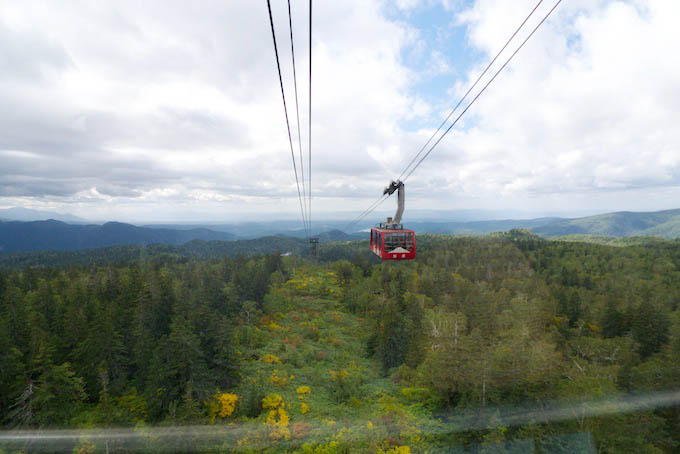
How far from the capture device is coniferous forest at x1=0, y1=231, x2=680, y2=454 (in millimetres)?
17734

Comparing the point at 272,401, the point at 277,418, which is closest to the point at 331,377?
the point at 272,401

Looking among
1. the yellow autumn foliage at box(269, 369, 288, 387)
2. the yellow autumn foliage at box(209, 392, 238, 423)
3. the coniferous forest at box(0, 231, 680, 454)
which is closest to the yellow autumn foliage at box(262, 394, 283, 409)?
the coniferous forest at box(0, 231, 680, 454)

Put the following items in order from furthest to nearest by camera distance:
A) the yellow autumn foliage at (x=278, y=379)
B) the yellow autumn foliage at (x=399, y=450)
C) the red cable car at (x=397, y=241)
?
the yellow autumn foliage at (x=278, y=379) → the yellow autumn foliage at (x=399, y=450) → the red cable car at (x=397, y=241)

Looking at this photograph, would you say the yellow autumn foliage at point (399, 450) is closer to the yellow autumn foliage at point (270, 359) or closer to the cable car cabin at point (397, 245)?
the cable car cabin at point (397, 245)

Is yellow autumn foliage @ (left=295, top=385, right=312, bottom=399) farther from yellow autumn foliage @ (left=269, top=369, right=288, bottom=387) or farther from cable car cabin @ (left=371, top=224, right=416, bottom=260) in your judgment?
cable car cabin @ (left=371, top=224, right=416, bottom=260)

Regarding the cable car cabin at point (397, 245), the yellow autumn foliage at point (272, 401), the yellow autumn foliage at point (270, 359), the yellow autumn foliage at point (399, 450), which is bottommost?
the yellow autumn foliage at point (270, 359)

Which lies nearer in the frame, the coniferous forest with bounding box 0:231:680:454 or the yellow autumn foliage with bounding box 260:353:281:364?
the coniferous forest with bounding box 0:231:680:454

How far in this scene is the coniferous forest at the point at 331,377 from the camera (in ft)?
58.2

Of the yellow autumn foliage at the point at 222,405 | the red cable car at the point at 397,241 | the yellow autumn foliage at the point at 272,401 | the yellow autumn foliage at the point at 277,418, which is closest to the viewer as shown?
the red cable car at the point at 397,241

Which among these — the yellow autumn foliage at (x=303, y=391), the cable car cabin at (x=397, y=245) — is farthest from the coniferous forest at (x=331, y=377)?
the cable car cabin at (x=397, y=245)

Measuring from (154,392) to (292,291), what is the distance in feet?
160

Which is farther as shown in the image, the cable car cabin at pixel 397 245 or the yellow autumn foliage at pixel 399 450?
the yellow autumn foliage at pixel 399 450

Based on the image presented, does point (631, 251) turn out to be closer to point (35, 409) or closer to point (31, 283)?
point (35, 409)

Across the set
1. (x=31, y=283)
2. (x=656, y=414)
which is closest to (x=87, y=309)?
(x=31, y=283)
